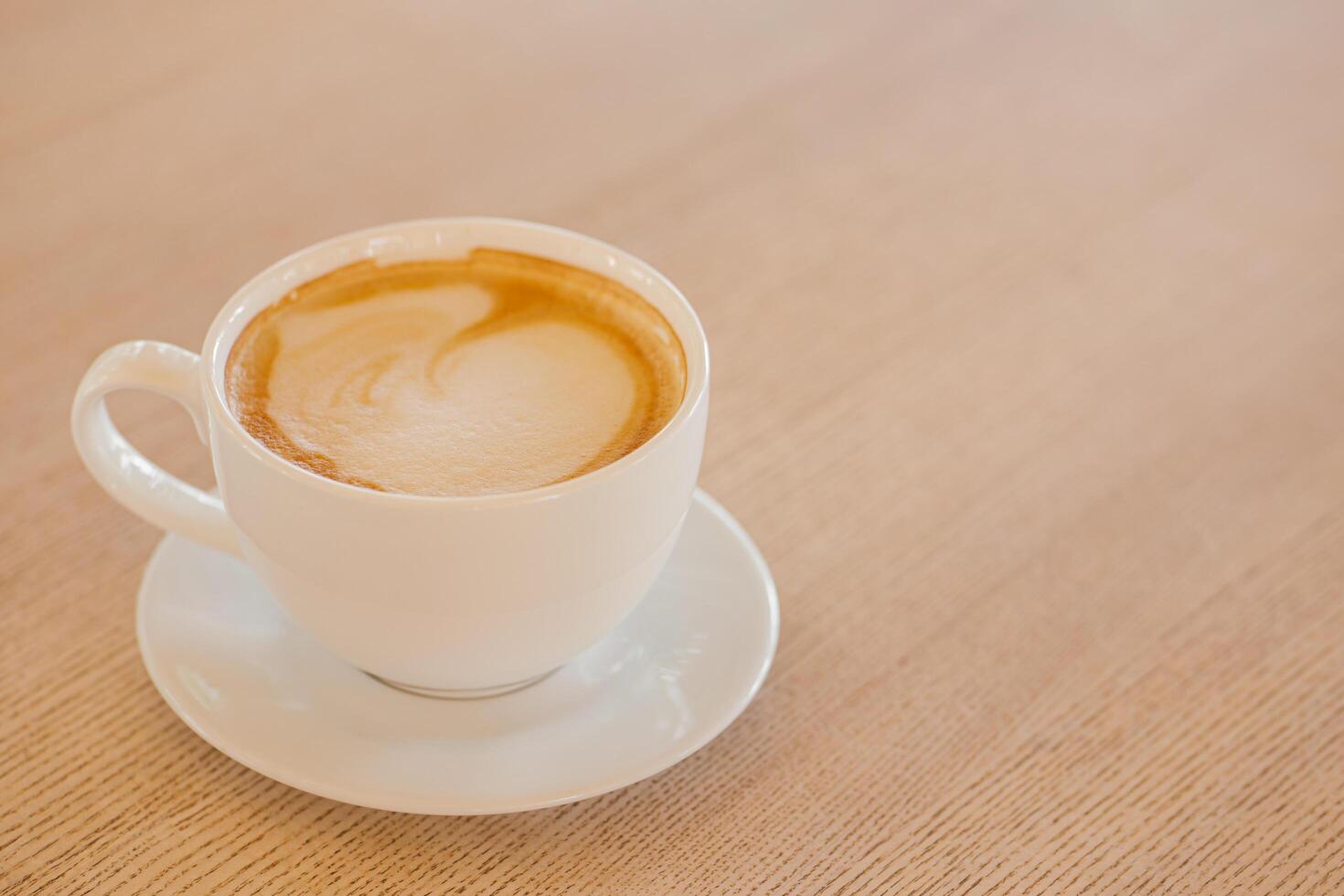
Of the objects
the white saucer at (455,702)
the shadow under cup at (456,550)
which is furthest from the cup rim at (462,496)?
the white saucer at (455,702)

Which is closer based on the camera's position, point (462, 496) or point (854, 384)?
point (462, 496)

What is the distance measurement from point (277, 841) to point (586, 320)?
239mm

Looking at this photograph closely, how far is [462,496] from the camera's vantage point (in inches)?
19.1

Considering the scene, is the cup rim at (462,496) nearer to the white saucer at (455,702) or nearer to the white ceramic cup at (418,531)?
the white ceramic cup at (418,531)

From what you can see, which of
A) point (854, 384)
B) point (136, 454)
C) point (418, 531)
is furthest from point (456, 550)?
point (854, 384)

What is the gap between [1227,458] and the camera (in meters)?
0.75

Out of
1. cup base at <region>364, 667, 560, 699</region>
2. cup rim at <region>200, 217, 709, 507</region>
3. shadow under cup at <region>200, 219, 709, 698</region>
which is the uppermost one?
cup rim at <region>200, 217, 709, 507</region>

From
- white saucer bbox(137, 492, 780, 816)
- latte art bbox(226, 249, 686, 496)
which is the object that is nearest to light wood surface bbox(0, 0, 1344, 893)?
white saucer bbox(137, 492, 780, 816)

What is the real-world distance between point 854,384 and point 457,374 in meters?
0.30

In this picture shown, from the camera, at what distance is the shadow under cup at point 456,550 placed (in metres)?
0.47

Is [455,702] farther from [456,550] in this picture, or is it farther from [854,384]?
[854,384]

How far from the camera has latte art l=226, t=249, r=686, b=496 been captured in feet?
1.67

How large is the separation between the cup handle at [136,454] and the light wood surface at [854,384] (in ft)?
0.23

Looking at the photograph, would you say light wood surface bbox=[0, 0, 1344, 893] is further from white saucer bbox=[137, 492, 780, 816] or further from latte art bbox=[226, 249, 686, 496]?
latte art bbox=[226, 249, 686, 496]
